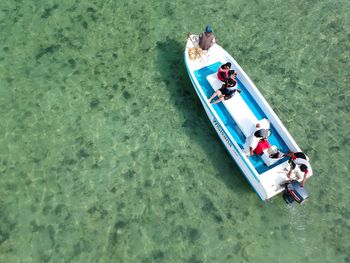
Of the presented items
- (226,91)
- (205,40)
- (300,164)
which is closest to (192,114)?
(226,91)

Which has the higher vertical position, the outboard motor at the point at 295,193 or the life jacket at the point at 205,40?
the life jacket at the point at 205,40

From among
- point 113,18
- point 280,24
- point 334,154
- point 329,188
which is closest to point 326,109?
point 334,154

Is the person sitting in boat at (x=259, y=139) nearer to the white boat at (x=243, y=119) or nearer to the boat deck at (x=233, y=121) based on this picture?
the white boat at (x=243, y=119)

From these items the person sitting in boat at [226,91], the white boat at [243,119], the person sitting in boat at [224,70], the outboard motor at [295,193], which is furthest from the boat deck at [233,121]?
the outboard motor at [295,193]

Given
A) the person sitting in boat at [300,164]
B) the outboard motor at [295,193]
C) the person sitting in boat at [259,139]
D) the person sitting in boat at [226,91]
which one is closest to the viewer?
the outboard motor at [295,193]

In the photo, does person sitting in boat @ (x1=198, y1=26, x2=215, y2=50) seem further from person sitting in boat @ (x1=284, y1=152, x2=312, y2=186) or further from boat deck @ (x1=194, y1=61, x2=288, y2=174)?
person sitting in boat @ (x1=284, y1=152, x2=312, y2=186)

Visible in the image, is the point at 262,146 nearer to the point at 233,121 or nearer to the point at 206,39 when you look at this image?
the point at 233,121

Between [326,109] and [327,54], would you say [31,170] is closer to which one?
[326,109]
